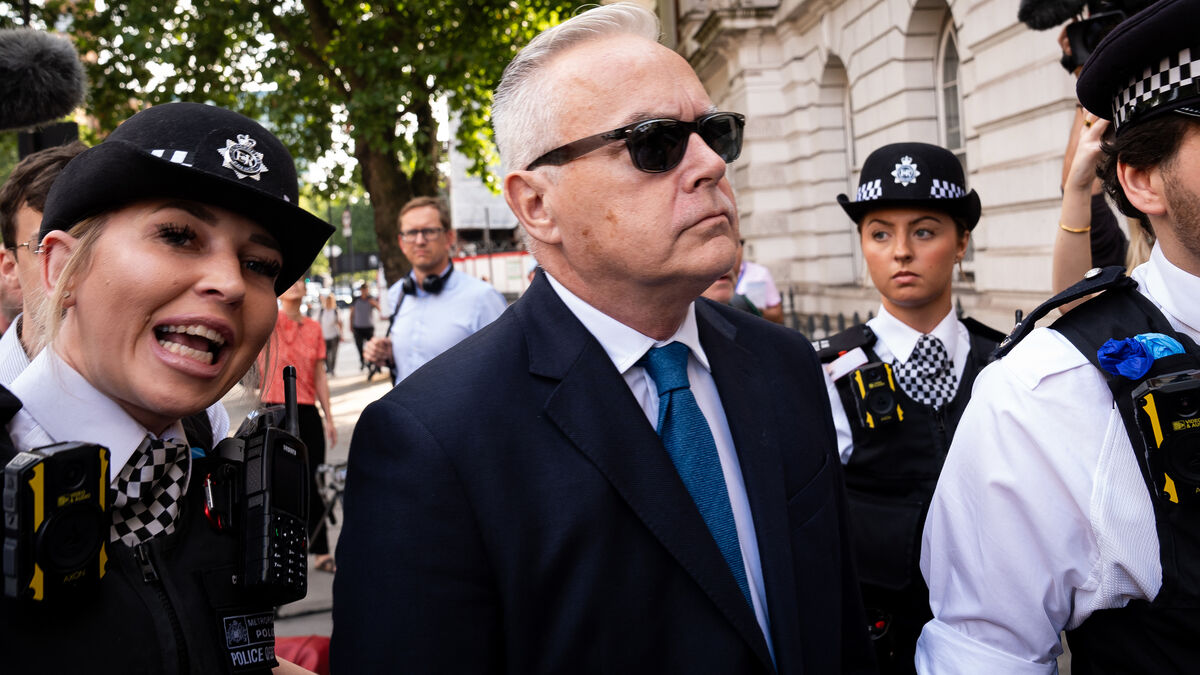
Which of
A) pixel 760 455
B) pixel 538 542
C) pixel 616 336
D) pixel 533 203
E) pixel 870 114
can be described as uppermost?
pixel 870 114

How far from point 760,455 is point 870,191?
1.74 meters

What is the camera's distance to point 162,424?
1822 mm

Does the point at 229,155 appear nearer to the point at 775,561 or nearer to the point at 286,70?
the point at 775,561

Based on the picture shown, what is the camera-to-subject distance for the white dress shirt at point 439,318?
6277 millimetres

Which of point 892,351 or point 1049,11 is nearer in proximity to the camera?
point 892,351

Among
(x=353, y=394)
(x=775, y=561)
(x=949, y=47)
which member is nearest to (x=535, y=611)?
(x=775, y=561)

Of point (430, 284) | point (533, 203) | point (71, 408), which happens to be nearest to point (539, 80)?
point (533, 203)

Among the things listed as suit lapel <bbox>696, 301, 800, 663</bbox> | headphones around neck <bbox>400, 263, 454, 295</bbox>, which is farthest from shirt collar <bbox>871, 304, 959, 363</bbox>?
headphones around neck <bbox>400, 263, 454, 295</bbox>

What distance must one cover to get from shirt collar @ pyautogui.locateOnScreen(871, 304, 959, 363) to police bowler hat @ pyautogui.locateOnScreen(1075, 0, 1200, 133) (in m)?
1.43

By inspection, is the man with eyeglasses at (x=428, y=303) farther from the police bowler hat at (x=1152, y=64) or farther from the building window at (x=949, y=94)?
the building window at (x=949, y=94)

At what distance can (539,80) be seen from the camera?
209 centimetres

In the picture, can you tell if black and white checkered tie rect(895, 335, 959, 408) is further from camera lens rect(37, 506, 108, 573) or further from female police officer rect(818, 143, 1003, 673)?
camera lens rect(37, 506, 108, 573)

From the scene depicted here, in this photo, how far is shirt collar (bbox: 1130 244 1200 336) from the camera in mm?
1835

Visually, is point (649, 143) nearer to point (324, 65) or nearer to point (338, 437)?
point (338, 437)
